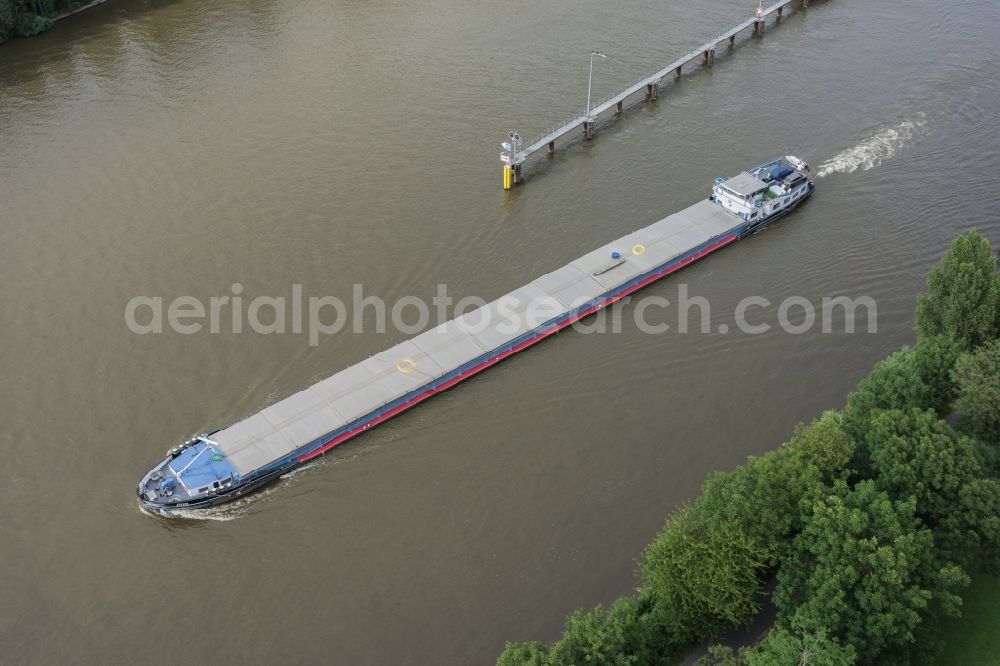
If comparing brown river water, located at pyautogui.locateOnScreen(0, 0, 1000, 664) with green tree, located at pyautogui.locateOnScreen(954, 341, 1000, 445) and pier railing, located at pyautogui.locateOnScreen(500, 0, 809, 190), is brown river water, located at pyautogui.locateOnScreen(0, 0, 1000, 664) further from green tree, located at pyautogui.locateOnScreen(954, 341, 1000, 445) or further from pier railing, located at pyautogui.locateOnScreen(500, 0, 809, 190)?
green tree, located at pyautogui.locateOnScreen(954, 341, 1000, 445)

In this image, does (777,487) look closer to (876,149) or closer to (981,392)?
(981,392)

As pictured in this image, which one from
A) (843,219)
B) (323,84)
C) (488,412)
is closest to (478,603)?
(488,412)

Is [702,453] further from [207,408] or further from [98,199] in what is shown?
[98,199]

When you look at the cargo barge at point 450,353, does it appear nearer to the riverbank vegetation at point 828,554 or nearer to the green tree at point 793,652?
the riverbank vegetation at point 828,554

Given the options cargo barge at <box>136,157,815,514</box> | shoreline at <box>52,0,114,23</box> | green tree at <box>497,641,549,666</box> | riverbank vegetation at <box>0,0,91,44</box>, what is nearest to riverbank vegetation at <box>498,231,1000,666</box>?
green tree at <box>497,641,549,666</box>

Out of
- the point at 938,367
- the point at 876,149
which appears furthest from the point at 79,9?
the point at 938,367

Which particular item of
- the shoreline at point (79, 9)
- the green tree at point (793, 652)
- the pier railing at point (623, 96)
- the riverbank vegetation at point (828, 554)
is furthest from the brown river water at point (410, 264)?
the green tree at point (793, 652)
